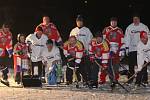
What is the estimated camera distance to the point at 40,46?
14148mm

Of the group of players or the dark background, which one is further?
the dark background

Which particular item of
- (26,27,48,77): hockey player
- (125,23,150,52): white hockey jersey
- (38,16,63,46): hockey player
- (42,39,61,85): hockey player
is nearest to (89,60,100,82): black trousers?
(42,39,61,85): hockey player

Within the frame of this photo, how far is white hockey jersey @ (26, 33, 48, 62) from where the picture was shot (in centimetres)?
1412

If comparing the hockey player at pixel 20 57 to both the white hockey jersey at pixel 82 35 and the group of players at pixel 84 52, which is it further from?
the white hockey jersey at pixel 82 35

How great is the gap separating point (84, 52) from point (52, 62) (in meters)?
0.86

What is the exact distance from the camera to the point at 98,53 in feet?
43.8

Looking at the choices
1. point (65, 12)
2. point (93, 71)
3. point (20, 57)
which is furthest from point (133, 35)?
point (65, 12)

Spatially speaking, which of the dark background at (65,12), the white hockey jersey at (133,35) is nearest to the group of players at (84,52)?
the white hockey jersey at (133,35)

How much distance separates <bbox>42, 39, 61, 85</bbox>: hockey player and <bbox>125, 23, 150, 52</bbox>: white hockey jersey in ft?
5.78

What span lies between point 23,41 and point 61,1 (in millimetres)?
5417

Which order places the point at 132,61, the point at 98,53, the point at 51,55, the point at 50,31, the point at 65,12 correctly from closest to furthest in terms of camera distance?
the point at 98,53
the point at 51,55
the point at 132,61
the point at 50,31
the point at 65,12

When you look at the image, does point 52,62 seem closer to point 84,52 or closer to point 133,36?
point 84,52

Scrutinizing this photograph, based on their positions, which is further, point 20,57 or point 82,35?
point 20,57

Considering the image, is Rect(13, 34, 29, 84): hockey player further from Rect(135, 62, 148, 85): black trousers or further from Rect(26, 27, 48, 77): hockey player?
Rect(135, 62, 148, 85): black trousers
